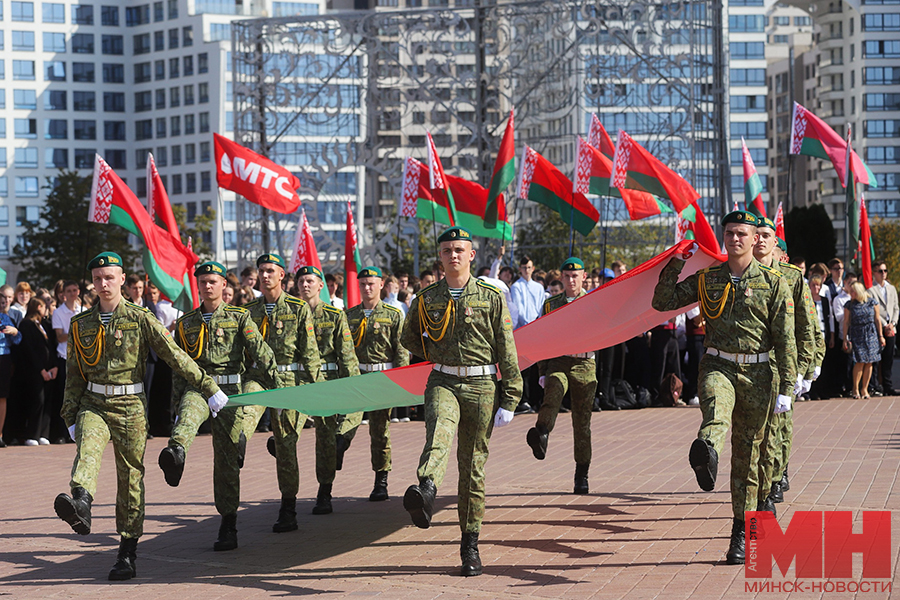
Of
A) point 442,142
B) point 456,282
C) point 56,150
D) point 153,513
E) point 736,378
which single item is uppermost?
point 56,150

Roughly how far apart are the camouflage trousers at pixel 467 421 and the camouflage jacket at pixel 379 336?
3356 millimetres

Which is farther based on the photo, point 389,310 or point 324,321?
point 389,310

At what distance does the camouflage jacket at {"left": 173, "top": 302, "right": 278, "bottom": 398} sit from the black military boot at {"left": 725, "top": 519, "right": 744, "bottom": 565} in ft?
12.5

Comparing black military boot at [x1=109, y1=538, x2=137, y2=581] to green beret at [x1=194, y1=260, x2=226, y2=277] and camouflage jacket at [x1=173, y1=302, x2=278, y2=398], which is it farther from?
green beret at [x1=194, y1=260, x2=226, y2=277]

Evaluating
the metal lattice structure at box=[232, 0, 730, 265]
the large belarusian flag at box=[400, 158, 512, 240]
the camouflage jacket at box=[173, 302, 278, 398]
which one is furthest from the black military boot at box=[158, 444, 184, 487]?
the metal lattice structure at box=[232, 0, 730, 265]

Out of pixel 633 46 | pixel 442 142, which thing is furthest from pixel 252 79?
pixel 633 46

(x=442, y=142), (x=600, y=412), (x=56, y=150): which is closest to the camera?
(x=600, y=412)

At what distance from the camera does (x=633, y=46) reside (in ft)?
99.3

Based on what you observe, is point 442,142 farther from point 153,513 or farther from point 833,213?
point 833,213

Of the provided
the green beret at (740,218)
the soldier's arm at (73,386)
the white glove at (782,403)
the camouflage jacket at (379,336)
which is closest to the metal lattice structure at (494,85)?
the camouflage jacket at (379,336)

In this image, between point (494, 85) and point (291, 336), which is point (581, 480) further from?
point (494, 85)

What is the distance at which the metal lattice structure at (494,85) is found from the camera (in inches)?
1184

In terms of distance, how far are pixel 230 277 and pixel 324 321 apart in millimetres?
6934

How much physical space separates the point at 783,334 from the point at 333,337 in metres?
4.20
